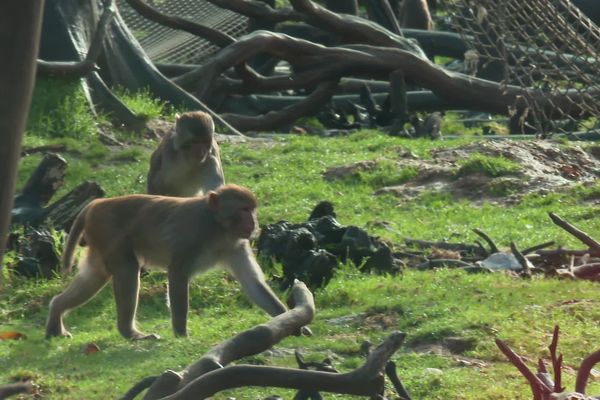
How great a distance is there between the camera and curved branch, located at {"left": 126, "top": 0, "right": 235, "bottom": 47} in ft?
51.1

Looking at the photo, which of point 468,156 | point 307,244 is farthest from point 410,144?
point 307,244

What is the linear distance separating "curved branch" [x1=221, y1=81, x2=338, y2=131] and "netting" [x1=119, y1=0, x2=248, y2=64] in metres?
2.83

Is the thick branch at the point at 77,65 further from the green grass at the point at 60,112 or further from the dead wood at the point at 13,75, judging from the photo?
the dead wood at the point at 13,75

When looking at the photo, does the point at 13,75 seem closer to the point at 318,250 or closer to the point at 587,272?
the point at 587,272

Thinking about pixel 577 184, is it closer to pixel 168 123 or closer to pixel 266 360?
pixel 168 123

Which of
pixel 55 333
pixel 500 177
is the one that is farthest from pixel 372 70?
pixel 55 333

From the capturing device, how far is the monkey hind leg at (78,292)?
25.9 ft

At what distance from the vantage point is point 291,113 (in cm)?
1611

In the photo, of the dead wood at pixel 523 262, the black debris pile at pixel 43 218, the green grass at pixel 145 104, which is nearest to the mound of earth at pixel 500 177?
the green grass at pixel 145 104

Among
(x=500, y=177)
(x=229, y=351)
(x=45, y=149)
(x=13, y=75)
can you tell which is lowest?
(x=45, y=149)

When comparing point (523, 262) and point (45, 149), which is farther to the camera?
point (45, 149)

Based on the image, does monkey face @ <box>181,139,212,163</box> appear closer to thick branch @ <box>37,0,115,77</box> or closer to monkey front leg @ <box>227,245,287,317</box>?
monkey front leg @ <box>227,245,287,317</box>

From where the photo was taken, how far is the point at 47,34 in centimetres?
1435

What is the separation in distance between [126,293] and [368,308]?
4.75 ft
